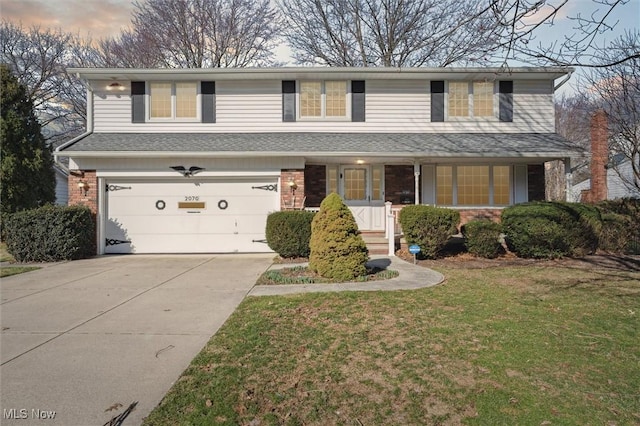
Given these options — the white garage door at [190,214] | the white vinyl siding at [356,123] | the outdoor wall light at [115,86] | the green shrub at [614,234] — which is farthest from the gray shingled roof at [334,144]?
the green shrub at [614,234]

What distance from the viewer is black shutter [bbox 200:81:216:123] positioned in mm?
12031

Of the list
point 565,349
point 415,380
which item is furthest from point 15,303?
point 565,349

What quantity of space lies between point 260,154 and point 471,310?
7354mm

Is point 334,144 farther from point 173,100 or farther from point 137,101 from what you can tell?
point 137,101

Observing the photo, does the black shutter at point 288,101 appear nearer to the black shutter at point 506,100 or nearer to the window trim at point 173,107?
the window trim at point 173,107

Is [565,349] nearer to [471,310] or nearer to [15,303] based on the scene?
[471,310]

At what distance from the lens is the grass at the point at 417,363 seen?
2639 millimetres

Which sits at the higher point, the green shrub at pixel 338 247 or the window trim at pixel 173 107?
the window trim at pixel 173 107

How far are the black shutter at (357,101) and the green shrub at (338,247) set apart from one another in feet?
19.0

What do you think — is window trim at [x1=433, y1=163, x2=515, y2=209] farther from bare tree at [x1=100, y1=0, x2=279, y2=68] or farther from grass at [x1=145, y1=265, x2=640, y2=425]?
bare tree at [x1=100, y1=0, x2=279, y2=68]

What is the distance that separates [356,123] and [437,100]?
2.79m

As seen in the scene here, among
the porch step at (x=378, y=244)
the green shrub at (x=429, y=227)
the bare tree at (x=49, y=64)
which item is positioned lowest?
the porch step at (x=378, y=244)

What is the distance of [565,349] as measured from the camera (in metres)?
3.67

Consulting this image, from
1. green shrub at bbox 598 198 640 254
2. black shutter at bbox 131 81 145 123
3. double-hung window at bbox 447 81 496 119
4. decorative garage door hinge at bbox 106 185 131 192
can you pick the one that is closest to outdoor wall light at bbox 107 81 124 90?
black shutter at bbox 131 81 145 123
